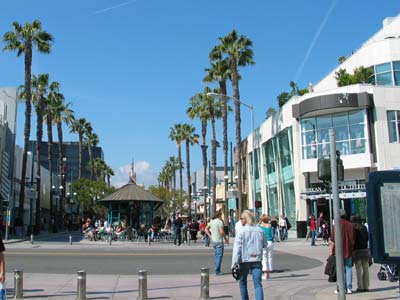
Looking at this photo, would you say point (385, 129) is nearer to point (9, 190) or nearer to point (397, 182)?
point (397, 182)

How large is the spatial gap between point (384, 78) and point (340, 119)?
7452 mm

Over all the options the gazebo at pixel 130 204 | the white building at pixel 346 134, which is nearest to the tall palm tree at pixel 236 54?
the white building at pixel 346 134

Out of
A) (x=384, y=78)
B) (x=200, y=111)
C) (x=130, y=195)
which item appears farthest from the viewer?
(x=200, y=111)

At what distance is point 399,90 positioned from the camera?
36031mm

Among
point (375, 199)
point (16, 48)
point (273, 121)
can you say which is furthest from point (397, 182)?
point (16, 48)

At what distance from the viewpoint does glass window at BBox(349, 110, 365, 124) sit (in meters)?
35.8

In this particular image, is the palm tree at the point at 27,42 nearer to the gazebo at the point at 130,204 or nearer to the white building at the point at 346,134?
the gazebo at the point at 130,204

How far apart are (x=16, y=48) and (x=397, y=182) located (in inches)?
1600

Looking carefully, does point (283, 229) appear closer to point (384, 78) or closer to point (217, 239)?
point (384, 78)

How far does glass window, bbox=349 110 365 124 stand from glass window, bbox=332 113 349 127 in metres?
0.28

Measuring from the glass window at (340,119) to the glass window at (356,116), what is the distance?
28 cm

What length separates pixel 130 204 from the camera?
37344 millimetres

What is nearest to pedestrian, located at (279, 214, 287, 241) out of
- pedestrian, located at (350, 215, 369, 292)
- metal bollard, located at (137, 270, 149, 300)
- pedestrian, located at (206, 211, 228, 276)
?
pedestrian, located at (206, 211, 228, 276)

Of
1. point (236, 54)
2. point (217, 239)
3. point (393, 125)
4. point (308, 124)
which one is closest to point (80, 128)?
point (236, 54)
